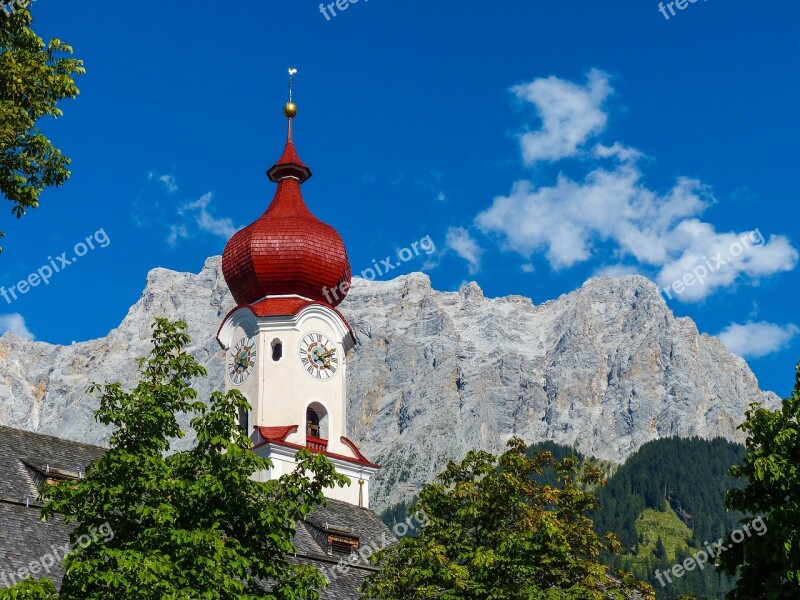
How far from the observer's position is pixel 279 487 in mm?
21875

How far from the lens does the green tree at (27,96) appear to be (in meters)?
18.4

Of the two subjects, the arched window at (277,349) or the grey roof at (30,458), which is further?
the arched window at (277,349)

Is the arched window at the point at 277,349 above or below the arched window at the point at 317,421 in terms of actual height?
above

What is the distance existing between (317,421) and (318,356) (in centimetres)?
251

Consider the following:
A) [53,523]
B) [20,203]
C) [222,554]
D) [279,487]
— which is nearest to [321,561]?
[53,523]

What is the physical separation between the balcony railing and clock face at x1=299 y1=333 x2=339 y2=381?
251cm

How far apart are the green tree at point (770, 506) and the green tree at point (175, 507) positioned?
8.15 m

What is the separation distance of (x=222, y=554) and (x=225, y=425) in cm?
260

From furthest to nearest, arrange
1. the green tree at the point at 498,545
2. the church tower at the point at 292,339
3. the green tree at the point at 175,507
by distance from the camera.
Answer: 1. the church tower at the point at 292,339
2. the green tree at the point at 498,545
3. the green tree at the point at 175,507

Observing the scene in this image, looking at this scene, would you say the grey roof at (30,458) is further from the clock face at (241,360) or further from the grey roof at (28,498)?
the clock face at (241,360)

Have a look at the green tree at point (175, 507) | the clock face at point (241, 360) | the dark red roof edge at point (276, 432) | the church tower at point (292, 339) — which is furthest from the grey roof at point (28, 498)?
the clock face at point (241, 360)

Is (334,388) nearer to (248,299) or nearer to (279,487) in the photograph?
(248,299)

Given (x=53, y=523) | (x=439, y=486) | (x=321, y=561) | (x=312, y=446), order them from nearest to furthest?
(x=439, y=486) < (x=53, y=523) < (x=321, y=561) < (x=312, y=446)

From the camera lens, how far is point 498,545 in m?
25.6
